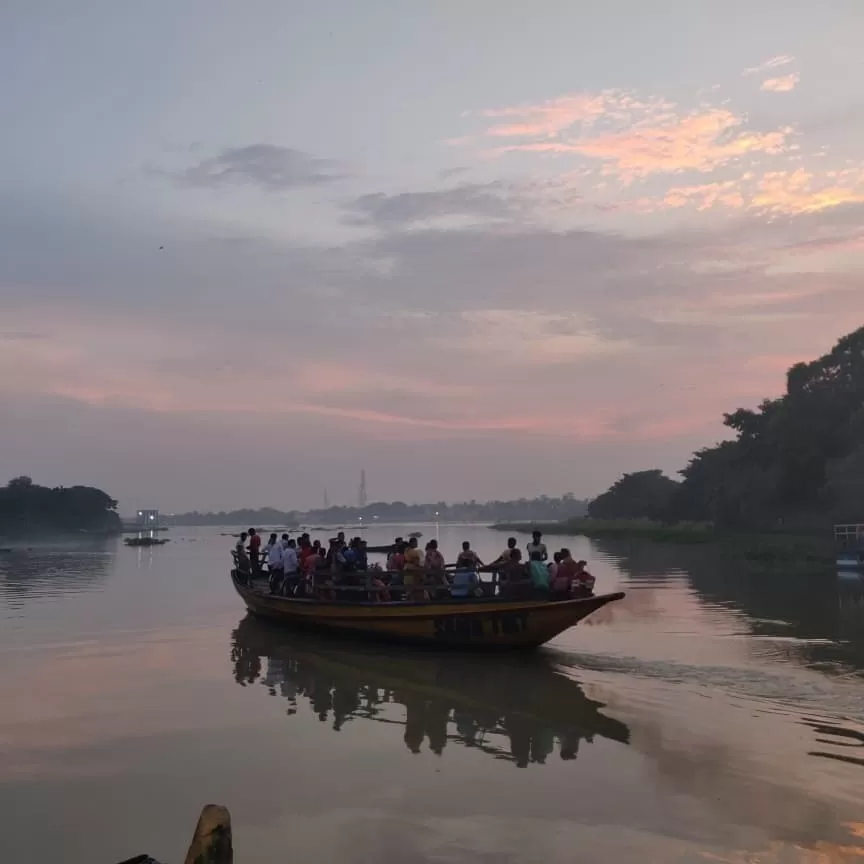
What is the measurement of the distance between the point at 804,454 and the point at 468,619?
45.3 meters

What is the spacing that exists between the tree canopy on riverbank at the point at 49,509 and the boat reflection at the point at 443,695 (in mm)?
108819

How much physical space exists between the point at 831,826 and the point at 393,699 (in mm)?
6876

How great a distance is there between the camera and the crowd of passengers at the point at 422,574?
15781 mm

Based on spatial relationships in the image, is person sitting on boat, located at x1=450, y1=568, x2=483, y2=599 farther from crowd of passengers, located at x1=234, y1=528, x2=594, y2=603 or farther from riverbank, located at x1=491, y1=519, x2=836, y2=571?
riverbank, located at x1=491, y1=519, x2=836, y2=571

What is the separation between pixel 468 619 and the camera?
15914 millimetres

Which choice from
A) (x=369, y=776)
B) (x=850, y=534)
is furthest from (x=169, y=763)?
(x=850, y=534)

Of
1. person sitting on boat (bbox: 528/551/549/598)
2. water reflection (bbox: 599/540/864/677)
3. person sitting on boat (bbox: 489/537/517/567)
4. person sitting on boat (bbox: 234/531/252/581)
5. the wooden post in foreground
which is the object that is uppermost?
person sitting on boat (bbox: 489/537/517/567)

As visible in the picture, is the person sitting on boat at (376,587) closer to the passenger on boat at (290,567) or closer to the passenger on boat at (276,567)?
the passenger on boat at (290,567)

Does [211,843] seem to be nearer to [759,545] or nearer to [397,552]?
[397,552]

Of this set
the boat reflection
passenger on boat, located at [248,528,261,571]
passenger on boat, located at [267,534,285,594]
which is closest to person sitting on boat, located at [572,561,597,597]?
the boat reflection

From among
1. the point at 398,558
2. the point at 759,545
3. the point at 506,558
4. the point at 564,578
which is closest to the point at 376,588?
the point at 398,558

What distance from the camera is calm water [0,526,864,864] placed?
7.68m

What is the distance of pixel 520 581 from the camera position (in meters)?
15.9

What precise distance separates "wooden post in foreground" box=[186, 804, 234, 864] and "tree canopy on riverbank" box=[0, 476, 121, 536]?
121157mm
